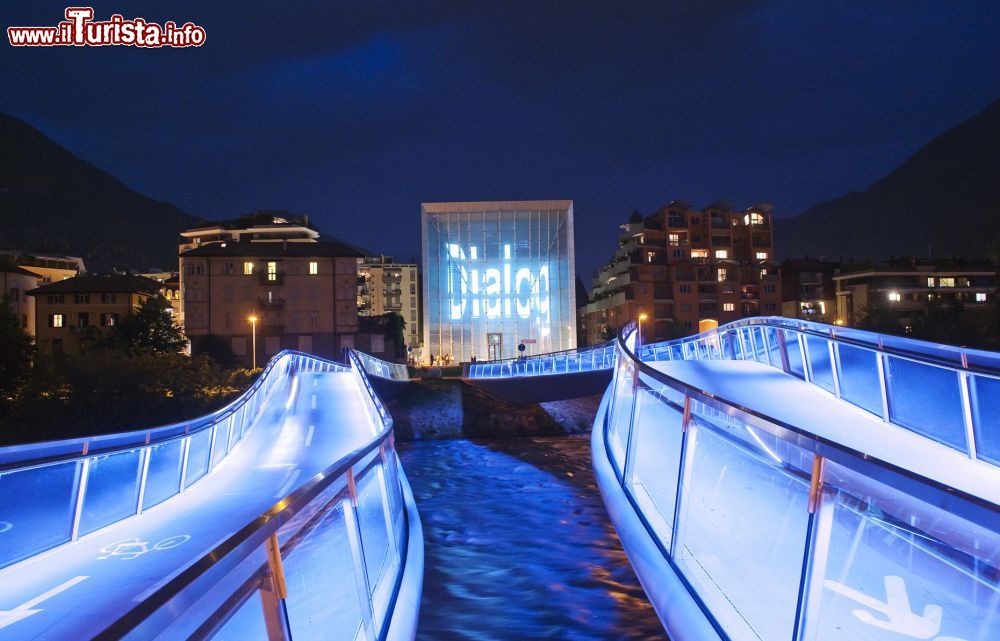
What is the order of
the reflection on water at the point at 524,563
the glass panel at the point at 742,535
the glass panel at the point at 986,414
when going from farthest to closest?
the reflection on water at the point at 524,563 < the glass panel at the point at 986,414 < the glass panel at the point at 742,535

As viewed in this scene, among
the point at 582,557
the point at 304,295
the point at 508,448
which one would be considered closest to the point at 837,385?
the point at 582,557

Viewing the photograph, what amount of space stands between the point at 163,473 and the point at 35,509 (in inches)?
145

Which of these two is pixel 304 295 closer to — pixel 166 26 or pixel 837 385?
pixel 166 26

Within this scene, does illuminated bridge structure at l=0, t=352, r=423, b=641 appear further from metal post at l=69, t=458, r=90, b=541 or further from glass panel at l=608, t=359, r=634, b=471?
glass panel at l=608, t=359, r=634, b=471

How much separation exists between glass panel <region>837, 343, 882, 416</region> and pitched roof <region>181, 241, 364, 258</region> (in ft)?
187

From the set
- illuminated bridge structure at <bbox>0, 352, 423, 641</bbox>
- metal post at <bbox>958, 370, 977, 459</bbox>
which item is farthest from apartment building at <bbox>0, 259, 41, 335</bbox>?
metal post at <bbox>958, 370, 977, 459</bbox>

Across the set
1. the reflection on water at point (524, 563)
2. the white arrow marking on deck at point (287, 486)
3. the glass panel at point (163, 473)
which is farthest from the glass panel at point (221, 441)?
the reflection on water at point (524, 563)

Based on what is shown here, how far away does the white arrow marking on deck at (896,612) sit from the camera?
12.3ft

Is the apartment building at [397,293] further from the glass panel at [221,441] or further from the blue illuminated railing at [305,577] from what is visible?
the blue illuminated railing at [305,577]

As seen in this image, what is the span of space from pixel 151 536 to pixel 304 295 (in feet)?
202

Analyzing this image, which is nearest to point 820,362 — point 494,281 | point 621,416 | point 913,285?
point 621,416

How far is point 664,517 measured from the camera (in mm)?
8383

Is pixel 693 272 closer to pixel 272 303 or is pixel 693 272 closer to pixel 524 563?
pixel 272 303

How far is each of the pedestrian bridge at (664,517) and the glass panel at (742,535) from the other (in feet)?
0.07
